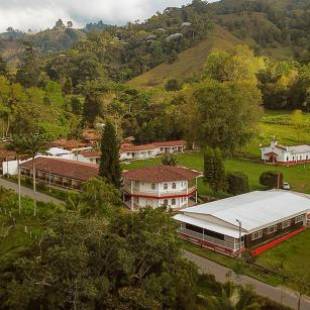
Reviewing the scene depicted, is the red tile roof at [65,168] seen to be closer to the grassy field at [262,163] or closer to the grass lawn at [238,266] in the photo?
the grassy field at [262,163]

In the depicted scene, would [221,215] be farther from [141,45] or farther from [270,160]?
[141,45]

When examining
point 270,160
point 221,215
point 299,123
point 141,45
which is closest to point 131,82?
point 141,45

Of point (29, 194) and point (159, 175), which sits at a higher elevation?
point (159, 175)

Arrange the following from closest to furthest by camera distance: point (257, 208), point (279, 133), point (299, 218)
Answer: point (257, 208) < point (299, 218) < point (279, 133)

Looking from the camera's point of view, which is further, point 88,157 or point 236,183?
point 88,157

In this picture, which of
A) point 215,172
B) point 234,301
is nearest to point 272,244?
point 215,172

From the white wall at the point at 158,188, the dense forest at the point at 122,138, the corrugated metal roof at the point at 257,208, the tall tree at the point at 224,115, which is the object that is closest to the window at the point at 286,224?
the corrugated metal roof at the point at 257,208

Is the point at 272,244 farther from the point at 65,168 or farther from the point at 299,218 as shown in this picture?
the point at 65,168
